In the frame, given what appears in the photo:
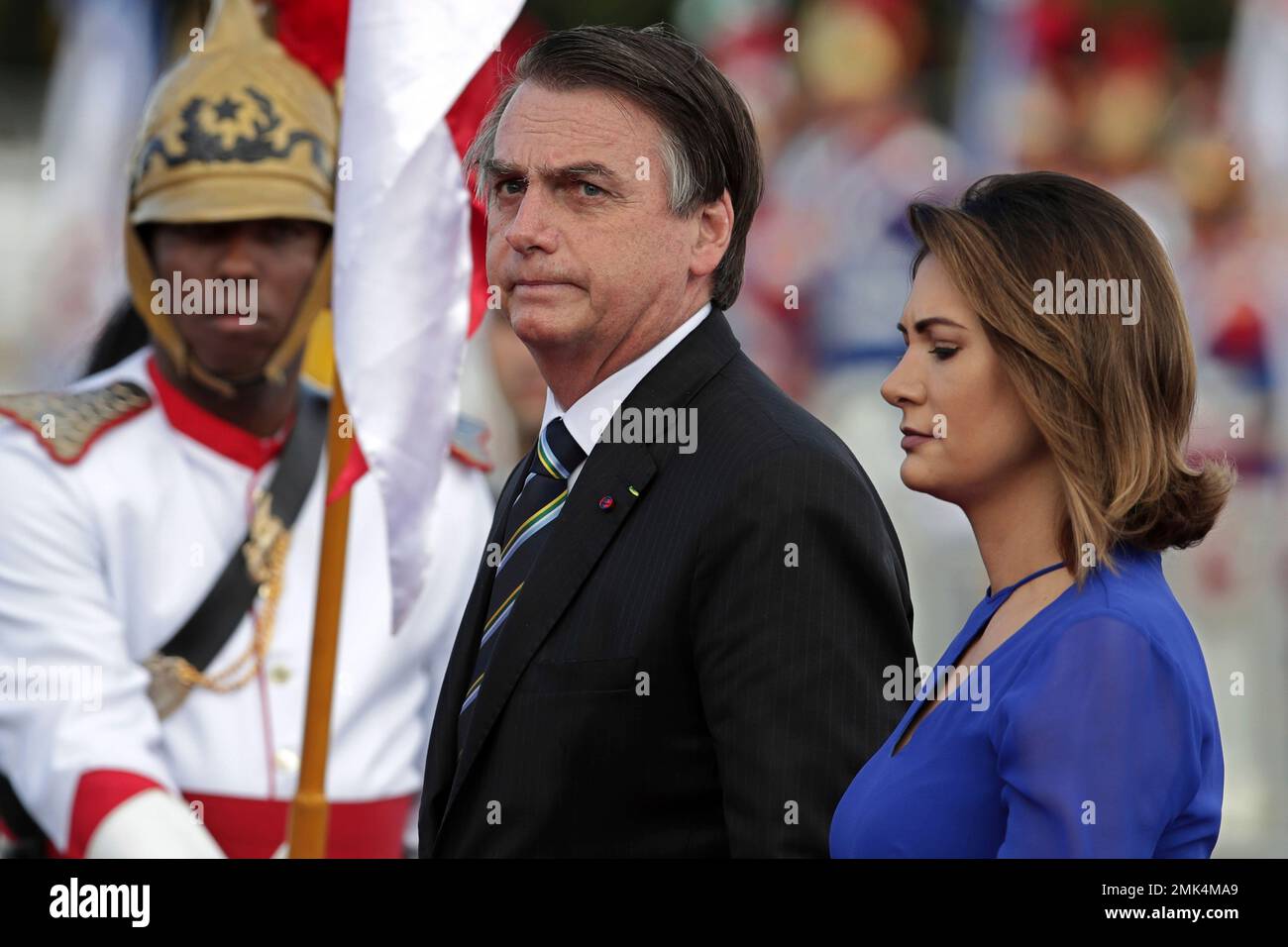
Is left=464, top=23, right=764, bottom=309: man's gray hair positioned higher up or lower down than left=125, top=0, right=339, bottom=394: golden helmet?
lower down

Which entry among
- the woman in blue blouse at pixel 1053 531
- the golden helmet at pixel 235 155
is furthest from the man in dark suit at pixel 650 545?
the golden helmet at pixel 235 155

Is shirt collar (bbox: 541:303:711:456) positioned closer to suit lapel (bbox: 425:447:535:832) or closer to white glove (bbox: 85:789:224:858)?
suit lapel (bbox: 425:447:535:832)

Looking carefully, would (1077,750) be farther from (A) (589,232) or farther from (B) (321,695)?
(B) (321,695)

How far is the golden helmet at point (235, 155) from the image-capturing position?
445 centimetres

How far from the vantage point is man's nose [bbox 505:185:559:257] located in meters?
2.62

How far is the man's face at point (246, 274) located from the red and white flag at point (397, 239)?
43cm

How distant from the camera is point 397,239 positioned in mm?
4098

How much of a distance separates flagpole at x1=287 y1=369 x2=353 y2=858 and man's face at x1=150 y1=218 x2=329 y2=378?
1.56 ft

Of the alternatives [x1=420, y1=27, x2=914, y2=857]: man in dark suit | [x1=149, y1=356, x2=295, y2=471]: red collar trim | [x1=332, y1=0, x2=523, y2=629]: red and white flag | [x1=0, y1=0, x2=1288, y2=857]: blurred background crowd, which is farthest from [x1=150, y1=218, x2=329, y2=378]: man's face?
[x1=0, y1=0, x2=1288, y2=857]: blurred background crowd

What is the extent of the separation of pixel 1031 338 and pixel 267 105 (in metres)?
2.78

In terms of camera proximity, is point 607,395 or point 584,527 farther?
point 607,395

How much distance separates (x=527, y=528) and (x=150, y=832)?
1658 millimetres

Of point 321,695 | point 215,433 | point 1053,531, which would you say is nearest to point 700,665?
point 1053,531

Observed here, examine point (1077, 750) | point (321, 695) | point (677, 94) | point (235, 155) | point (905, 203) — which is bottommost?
point (1077, 750)
